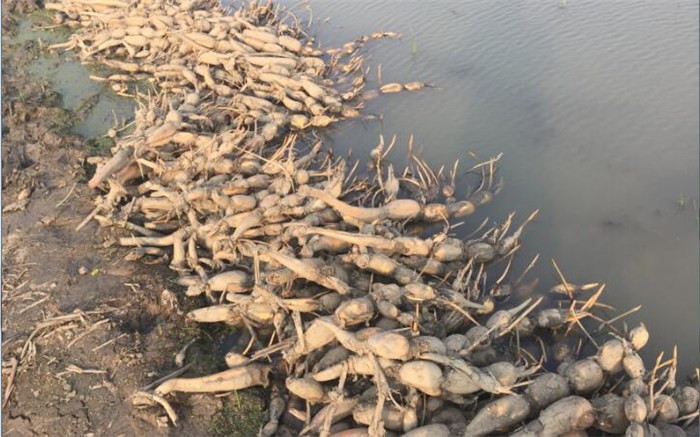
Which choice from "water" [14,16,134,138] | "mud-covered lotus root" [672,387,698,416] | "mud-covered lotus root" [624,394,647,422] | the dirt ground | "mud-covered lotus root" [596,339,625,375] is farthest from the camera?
"water" [14,16,134,138]

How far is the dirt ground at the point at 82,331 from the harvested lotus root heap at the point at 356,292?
0.54ft

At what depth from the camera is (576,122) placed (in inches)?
266

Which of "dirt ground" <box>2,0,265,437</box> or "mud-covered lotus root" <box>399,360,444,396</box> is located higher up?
"mud-covered lotus root" <box>399,360,444,396</box>

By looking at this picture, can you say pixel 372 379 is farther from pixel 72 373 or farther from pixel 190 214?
pixel 190 214

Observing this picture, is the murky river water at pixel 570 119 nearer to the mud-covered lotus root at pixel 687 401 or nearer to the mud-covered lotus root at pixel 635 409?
the mud-covered lotus root at pixel 687 401

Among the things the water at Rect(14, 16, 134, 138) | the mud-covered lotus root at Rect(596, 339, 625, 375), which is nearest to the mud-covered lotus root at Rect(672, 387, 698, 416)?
the mud-covered lotus root at Rect(596, 339, 625, 375)

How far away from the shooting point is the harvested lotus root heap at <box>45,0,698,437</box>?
3391mm

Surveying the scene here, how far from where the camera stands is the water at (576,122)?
493 cm

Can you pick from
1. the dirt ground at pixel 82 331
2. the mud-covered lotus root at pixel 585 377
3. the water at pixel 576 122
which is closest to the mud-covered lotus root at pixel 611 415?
the mud-covered lotus root at pixel 585 377

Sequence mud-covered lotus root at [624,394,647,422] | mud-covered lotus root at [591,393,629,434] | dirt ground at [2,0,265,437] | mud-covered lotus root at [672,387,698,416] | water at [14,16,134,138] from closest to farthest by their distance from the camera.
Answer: mud-covered lotus root at [624,394,647,422], mud-covered lotus root at [591,393,629,434], mud-covered lotus root at [672,387,698,416], dirt ground at [2,0,265,437], water at [14,16,134,138]

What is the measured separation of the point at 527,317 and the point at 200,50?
279 inches

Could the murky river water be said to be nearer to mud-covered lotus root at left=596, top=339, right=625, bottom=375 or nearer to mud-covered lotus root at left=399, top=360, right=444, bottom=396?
mud-covered lotus root at left=596, top=339, right=625, bottom=375

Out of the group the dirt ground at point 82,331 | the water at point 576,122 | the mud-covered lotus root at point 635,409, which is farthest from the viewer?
the water at point 576,122

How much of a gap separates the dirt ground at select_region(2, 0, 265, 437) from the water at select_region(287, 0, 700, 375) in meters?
3.17
